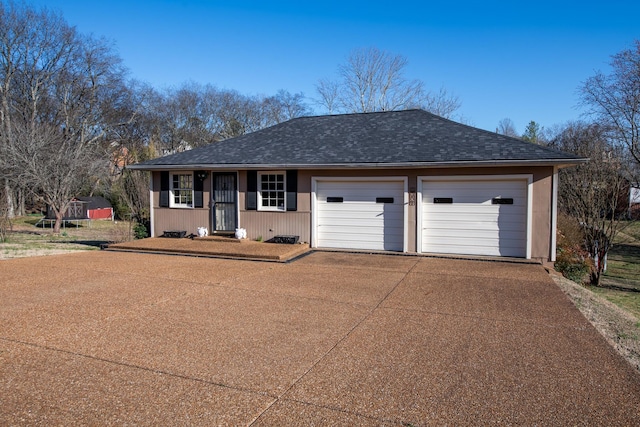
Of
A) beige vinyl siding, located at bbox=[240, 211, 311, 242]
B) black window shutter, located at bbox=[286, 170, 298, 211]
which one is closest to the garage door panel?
beige vinyl siding, located at bbox=[240, 211, 311, 242]

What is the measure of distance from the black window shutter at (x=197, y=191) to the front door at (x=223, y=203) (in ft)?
1.23

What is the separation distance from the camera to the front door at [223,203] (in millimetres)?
13023

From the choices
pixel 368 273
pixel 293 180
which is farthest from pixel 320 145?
pixel 368 273

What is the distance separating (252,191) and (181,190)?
2.57 meters

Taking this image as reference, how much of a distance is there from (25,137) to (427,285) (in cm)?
2193

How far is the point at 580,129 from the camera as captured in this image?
23.3m

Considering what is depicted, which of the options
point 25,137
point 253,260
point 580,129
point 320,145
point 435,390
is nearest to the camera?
point 435,390

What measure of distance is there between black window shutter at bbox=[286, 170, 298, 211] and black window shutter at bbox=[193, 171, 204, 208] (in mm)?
2802

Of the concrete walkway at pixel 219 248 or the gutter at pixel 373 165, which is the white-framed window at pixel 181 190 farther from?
the concrete walkway at pixel 219 248

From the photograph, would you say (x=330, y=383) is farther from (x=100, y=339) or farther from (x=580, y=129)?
(x=580, y=129)

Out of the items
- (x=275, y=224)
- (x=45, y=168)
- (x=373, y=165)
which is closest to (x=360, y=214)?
(x=373, y=165)

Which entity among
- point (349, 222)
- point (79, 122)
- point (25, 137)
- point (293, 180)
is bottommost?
point (349, 222)

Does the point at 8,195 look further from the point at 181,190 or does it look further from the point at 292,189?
the point at 292,189

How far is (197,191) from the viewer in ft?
43.5
